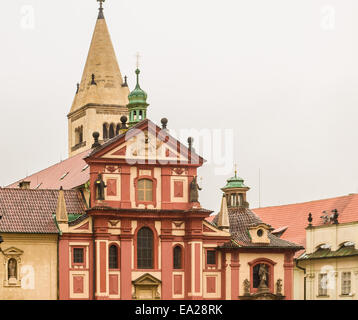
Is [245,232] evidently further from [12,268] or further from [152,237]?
[12,268]

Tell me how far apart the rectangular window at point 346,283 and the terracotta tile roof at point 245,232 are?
454 cm

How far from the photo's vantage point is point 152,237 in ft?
269

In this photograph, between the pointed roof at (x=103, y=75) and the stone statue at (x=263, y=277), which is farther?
the pointed roof at (x=103, y=75)

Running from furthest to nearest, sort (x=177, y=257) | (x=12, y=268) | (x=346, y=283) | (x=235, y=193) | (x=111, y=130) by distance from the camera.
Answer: (x=111, y=130)
(x=235, y=193)
(x=346, y=283)
(x=177, y=257)
(x=12, y=268)

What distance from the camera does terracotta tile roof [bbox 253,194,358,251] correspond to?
91.6 metres

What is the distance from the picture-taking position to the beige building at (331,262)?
282ft

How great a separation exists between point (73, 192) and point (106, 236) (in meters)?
5.64

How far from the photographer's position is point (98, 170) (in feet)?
267

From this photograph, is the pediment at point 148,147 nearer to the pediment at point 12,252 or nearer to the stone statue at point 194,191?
the stone statue at point 194,191

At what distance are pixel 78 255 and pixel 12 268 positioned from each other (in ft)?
14.9

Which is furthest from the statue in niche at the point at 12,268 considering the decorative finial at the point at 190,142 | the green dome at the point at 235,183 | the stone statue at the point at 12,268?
the green dome at the point at 235,183

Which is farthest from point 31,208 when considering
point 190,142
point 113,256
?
point 190,142
